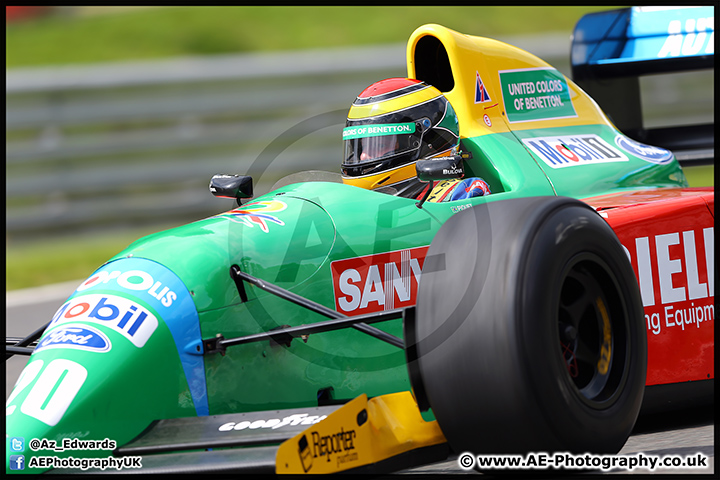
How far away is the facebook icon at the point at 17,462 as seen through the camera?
271 cm

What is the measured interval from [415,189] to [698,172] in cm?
981

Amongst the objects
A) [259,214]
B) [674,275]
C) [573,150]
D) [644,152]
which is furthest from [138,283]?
[644,152]

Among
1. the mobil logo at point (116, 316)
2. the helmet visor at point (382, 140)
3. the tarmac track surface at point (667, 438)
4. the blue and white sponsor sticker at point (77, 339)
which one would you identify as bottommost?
the tarmac track surface at point (667, 438)

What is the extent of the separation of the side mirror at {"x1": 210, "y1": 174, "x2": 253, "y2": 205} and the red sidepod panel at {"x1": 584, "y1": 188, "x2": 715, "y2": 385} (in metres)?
1.42

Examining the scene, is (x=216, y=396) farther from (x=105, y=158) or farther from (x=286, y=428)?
(x=105, y=158)

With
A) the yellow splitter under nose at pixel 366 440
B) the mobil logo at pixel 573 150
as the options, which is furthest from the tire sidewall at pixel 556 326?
the mobil logo at pixel 573 150

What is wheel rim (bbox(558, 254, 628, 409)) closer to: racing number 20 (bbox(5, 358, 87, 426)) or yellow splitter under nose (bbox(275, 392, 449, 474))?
yellow splitter under nose (bbox(275, 392, 449, 474))

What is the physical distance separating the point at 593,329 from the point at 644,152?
2075mm

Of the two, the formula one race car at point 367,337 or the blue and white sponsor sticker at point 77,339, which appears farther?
the blue and white sponsor sticker at point 77,339

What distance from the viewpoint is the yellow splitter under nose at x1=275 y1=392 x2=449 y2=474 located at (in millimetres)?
2512

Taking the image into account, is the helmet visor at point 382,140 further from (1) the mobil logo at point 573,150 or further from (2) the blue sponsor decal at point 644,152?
(2) the blue sponsor decal at point 644,152

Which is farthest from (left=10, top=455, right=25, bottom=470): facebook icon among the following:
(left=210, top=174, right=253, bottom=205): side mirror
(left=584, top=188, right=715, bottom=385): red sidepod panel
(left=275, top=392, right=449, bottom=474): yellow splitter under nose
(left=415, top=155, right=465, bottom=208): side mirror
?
(left=584, top=188, right=715, bottom=385): red sidepod panel

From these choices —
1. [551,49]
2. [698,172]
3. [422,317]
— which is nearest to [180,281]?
[422,317]

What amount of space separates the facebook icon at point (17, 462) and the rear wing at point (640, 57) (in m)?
4.14
